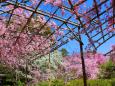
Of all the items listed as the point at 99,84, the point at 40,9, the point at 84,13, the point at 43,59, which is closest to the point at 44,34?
the point at 99,84

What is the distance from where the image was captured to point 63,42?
10.6 m

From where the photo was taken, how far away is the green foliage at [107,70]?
17717 mm

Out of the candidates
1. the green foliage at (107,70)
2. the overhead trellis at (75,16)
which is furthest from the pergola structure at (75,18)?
the green foliage at (107,70)

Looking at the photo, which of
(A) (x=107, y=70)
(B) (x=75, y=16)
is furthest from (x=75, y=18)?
(A) (x=107, y=70)

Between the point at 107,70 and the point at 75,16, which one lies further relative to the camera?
the point at 107,70

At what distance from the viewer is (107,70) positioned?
60.3 feet

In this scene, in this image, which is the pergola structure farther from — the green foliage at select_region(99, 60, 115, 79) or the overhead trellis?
the green foliage at select_region(99, 60, 115, 79)

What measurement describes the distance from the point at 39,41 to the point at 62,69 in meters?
7.84

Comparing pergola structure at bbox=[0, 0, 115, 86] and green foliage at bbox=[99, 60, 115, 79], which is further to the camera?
green foliage at bbox=[99, 60, 115, 79]

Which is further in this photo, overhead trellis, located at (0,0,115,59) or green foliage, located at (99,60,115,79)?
green foliage, located at (99,60,115,79)

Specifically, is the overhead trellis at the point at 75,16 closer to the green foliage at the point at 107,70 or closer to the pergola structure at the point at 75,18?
the pergola structure at the point at 75,18

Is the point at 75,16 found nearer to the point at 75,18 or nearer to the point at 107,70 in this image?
the point at 75,18

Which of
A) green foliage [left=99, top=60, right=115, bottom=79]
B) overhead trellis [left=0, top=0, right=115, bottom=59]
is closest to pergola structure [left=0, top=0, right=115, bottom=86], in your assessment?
overhead trellis [left=0, top=0, right=115, bottom=59]

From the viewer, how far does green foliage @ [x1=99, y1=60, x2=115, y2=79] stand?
17717mm
